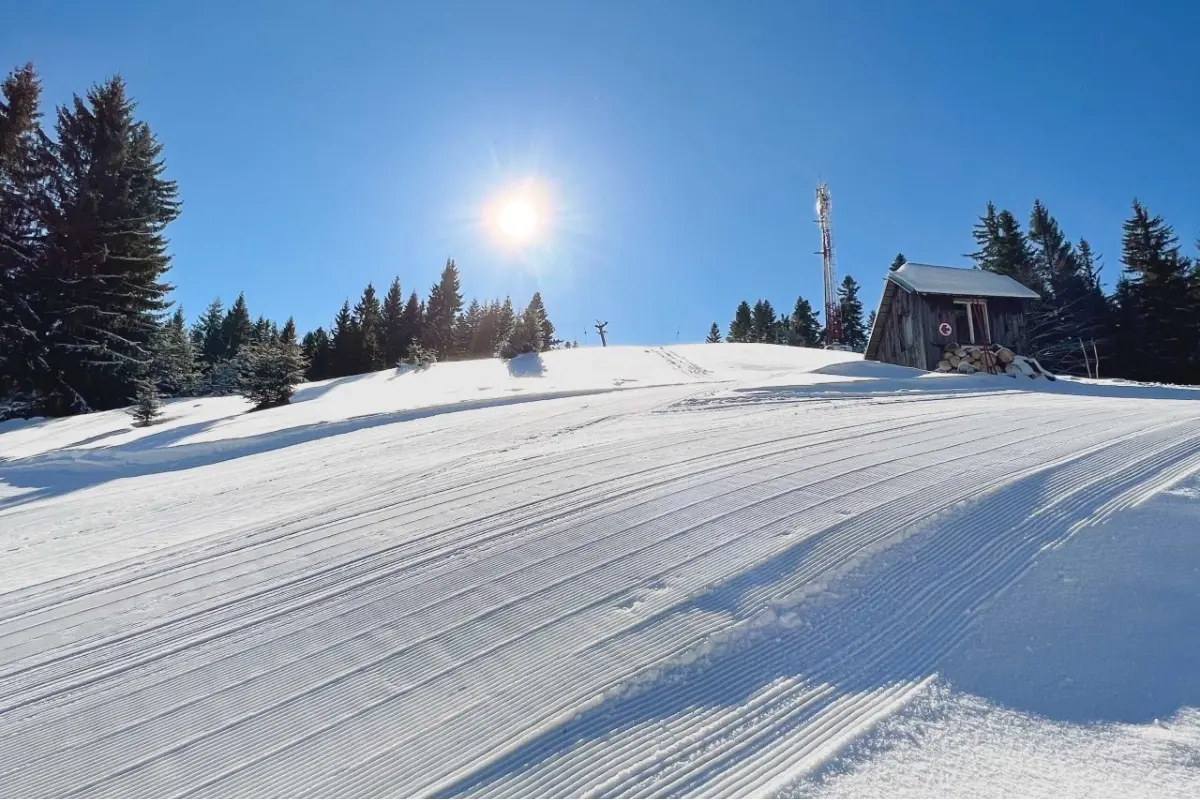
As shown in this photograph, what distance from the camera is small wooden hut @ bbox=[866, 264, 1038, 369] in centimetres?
1878

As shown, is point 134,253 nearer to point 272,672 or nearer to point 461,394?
point 461,394

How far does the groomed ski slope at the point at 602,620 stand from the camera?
1.83 metres

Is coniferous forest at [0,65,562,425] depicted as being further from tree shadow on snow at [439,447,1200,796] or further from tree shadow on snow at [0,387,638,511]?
tree shadow on snow at [439,447,1200,796]

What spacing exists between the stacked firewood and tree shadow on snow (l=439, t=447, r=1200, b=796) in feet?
44.9

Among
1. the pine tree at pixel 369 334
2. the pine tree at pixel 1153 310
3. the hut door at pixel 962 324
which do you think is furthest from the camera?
the pine tree at pixel 369 334

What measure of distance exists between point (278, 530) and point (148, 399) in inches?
497

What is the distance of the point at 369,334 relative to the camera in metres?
38.9

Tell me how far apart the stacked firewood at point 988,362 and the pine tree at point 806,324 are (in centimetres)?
3305

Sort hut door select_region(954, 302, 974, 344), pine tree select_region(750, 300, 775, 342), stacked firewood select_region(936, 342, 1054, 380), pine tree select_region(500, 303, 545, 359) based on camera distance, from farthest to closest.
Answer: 1. pine tree select_region(750, 300, 775, 342)
2. pine tree select_region(500, 303, 545, 359)
3. hut door select_region(954, 302, 974, 344)
4. stacked firewood select_region(936, 342, 1054, 380)

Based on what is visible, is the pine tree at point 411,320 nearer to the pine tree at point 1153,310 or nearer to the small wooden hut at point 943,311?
the small wooden hut at point 943,311

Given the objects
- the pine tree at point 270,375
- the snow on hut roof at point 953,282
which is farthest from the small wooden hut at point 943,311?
the pine tree at point 270,375

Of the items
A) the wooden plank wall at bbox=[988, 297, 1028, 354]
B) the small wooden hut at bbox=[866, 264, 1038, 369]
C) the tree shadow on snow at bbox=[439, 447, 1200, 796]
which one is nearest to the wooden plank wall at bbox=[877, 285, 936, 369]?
the small wooden hut at bbox=[866, 264, 1038, 369]

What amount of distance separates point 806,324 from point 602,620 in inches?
2072

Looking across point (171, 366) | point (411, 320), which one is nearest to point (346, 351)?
point (411, 320)
